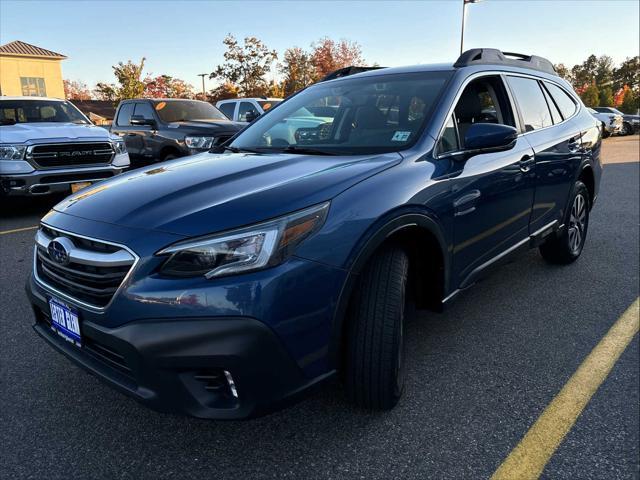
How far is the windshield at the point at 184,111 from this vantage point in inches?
347

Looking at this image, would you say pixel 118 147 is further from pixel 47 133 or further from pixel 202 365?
pixel 202 365

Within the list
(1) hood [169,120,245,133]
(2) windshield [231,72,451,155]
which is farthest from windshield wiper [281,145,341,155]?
(1) hood [169,120,245,133]

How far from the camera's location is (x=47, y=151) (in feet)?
21.1

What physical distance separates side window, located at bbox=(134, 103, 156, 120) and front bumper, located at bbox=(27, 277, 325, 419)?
25.3 ft

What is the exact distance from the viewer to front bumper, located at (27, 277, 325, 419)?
1686 mm

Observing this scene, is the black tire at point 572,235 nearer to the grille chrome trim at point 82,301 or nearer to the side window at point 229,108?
the grille chrome trim at point 82,301

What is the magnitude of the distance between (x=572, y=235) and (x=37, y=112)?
743 cm

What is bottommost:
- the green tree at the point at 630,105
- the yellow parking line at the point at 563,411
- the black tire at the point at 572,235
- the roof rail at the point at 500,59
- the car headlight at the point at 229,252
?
the yellow parking line at the point at 563,411

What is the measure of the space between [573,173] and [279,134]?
97.2 inches

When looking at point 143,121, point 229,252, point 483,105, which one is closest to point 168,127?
point 143,121

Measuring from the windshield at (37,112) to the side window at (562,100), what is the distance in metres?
6.82

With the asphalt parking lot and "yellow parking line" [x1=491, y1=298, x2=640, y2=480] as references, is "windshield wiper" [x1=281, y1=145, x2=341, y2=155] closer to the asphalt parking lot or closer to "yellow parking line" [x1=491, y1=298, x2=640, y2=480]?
the asphalt parking lot

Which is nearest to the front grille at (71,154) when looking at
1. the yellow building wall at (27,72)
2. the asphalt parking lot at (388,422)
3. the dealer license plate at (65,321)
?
the asphalt parking lot at (388,422)

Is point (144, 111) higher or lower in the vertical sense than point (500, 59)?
lower
